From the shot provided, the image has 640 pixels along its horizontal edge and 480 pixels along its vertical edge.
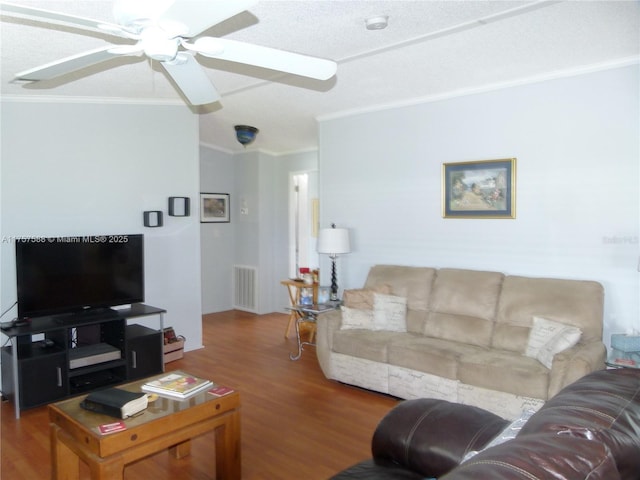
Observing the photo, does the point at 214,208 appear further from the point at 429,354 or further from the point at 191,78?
the point at 191,78

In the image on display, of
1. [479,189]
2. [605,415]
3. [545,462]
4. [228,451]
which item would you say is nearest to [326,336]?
[228,451]

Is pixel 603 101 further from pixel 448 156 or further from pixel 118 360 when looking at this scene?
pixel 118 360

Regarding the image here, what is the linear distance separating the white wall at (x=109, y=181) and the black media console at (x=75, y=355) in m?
0.47

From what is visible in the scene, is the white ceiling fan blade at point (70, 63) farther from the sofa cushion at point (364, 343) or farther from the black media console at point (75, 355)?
the sofa cushion at point (364, 343)

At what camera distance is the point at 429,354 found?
337cm

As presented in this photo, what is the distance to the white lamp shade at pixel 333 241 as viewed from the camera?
4.50 meters

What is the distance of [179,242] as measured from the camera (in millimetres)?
4824

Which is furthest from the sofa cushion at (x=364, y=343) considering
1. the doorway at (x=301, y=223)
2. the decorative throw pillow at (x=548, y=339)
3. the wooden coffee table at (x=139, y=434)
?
the doorway at (x=301, y=223)

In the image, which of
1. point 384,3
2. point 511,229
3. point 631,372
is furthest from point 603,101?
point 631,372

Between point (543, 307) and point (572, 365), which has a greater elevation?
point (543, 307)

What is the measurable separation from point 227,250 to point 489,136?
4312 mm

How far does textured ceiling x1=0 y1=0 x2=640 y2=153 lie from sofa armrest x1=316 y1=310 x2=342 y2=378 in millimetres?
2022

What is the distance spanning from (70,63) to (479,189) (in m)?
3.13

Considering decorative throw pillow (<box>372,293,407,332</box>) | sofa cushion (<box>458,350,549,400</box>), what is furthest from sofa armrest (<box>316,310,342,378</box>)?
sofa cushion (<box>458,350,549,400</box>)
